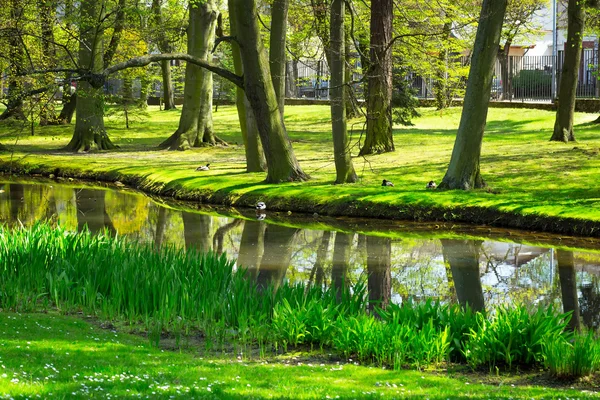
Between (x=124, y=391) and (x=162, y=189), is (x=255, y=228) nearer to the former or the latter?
(x=162, y=189)

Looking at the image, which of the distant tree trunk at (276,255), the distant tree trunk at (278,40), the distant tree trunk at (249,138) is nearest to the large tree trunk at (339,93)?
the distant tree trunk at (278,40)

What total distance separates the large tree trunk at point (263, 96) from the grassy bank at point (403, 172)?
516 mm

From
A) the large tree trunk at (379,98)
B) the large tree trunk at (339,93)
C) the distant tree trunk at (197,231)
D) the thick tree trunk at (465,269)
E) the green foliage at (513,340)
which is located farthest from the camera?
the large tree trunk at (379,98)

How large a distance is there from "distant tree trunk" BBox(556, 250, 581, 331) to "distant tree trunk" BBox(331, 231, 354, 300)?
323 cm

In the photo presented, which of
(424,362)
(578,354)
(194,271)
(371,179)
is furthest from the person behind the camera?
(371,179)

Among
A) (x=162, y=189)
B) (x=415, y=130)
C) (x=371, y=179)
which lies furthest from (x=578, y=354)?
(x=415, y=130)

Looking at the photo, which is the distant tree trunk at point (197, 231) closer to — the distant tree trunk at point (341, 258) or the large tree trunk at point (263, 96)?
the distant tree trunk at point (341, 258)

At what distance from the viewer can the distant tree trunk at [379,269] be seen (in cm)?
1302

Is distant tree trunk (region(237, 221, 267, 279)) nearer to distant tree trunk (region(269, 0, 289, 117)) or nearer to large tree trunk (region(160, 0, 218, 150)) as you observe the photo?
distant tree trunk (region(269, 0, 289, 117))

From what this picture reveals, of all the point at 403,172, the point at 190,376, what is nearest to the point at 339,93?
the point at 403,172

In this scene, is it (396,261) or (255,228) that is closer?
(396,261)

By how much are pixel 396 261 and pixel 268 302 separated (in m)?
6.22

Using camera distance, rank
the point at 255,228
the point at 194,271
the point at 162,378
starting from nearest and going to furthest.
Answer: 1. the point at 162,378
2. the point at 194,271
3. the point at 255,228

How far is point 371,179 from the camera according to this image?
76.9ft
